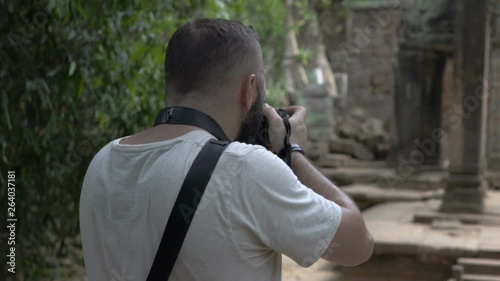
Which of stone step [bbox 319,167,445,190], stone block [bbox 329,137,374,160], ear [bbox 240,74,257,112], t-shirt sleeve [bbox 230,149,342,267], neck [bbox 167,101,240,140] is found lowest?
stone block [bbox 329,137,374,160]

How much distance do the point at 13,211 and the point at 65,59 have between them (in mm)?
964

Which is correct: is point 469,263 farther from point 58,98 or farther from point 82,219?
point 82,219

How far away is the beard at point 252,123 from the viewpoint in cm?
178

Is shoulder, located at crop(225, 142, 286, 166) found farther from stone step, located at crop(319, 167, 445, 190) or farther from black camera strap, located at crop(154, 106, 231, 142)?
stone step, located at crop(319, 167, 445, 190)

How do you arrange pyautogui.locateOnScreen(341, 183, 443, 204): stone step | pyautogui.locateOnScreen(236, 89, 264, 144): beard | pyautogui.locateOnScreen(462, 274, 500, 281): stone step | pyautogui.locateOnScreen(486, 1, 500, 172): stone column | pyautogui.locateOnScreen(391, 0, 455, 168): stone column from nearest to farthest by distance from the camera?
pyautogui.locateOnScreen(236, 89, 264, 144): beard → pyautogui.locateOnScreen(462, 274, 500, 281): stone step → pyautogui.locateOnScreen(341, 183, 443, 204): stone step → pyautogui.locateOnScreen(391, 0, 455, 168): stone column → pyautogui.locateOnScreen(486, 1, 500, 172): stone column

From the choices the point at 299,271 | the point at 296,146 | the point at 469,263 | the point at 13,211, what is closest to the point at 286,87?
the point at 299,271

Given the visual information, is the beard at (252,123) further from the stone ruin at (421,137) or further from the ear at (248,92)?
the stone ruin at (421,137)

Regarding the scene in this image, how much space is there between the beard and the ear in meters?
0.01

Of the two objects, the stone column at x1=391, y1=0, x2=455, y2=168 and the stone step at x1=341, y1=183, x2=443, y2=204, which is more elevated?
the stone column at x1=391, y1=0, x2=455, y2=168

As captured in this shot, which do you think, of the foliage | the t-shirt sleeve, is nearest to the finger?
the t-shirt sleeve

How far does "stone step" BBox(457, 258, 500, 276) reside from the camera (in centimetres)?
668

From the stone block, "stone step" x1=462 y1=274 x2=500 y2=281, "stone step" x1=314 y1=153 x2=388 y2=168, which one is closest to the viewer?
"stone step" x1=462 y1=274 x2=500 y2=281

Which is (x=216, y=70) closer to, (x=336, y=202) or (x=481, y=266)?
(x=336, y=202)

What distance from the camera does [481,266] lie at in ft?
22.1
